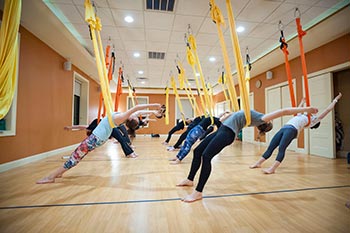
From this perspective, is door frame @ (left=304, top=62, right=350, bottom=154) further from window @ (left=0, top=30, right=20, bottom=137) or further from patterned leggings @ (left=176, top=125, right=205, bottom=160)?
window @ (left=0, top=30, right=20, bottom=137)

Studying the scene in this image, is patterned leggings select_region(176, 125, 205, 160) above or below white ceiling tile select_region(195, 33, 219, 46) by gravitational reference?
below

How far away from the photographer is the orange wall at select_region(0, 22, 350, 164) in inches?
125

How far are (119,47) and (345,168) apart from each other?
531cm

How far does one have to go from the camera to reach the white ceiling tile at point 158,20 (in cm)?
333

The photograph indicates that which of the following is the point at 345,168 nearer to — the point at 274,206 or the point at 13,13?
the point at 274,206

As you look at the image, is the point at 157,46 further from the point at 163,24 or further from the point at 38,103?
the point at 38,103

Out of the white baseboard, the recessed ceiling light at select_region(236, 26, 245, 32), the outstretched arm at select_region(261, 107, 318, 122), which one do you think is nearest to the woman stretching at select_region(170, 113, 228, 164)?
the outstretched arm at select_region(261, 107, 318, 122)

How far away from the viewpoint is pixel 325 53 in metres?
4.18

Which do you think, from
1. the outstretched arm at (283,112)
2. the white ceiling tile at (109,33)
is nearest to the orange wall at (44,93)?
the white ceiling tile at (109,33)

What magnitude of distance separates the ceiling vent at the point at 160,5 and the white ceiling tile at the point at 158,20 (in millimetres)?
134

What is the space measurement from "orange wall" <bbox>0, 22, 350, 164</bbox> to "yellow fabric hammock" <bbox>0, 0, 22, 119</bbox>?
5.82 ft

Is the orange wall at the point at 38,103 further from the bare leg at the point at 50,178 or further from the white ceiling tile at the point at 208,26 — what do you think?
the white ceiling tile at the point at 208,26

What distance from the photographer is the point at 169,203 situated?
164cm

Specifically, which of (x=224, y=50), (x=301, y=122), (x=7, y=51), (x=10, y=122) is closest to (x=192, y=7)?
(x=224, y=50)
